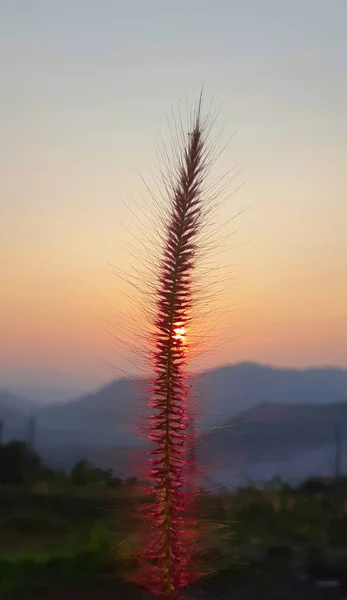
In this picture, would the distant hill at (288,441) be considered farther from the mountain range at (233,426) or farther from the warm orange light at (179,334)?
the warm orange light at (179,334)

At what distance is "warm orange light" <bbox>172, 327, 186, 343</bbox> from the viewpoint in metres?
1.10

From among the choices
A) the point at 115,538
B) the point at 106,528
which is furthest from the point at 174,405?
the point at 106,528

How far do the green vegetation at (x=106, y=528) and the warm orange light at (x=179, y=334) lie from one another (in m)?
0.85

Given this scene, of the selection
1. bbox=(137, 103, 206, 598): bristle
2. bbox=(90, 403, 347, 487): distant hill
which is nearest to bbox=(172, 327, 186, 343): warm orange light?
bbox=(137, 103, 206, 598): bristle

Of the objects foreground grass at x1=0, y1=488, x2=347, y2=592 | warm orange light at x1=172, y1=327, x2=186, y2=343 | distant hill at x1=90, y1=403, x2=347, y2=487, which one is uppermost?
warm orange light at x1=172, y1=327, x2=186, y2=343

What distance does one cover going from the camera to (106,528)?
2072 millimetres

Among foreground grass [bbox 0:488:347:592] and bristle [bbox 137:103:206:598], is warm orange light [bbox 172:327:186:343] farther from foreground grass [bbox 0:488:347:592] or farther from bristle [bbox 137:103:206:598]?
foreground grass [bbox 0:488:347:592]

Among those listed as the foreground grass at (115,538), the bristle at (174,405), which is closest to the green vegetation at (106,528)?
the foreground grass at (115,538)

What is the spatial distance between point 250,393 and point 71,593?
80 cm

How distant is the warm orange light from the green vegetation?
2.78 feet

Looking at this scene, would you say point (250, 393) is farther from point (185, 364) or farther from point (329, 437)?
point (185, 364)

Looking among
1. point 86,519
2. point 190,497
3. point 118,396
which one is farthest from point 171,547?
point 86,519

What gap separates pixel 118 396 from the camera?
5.34ft

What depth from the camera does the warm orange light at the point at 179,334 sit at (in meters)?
1.10
